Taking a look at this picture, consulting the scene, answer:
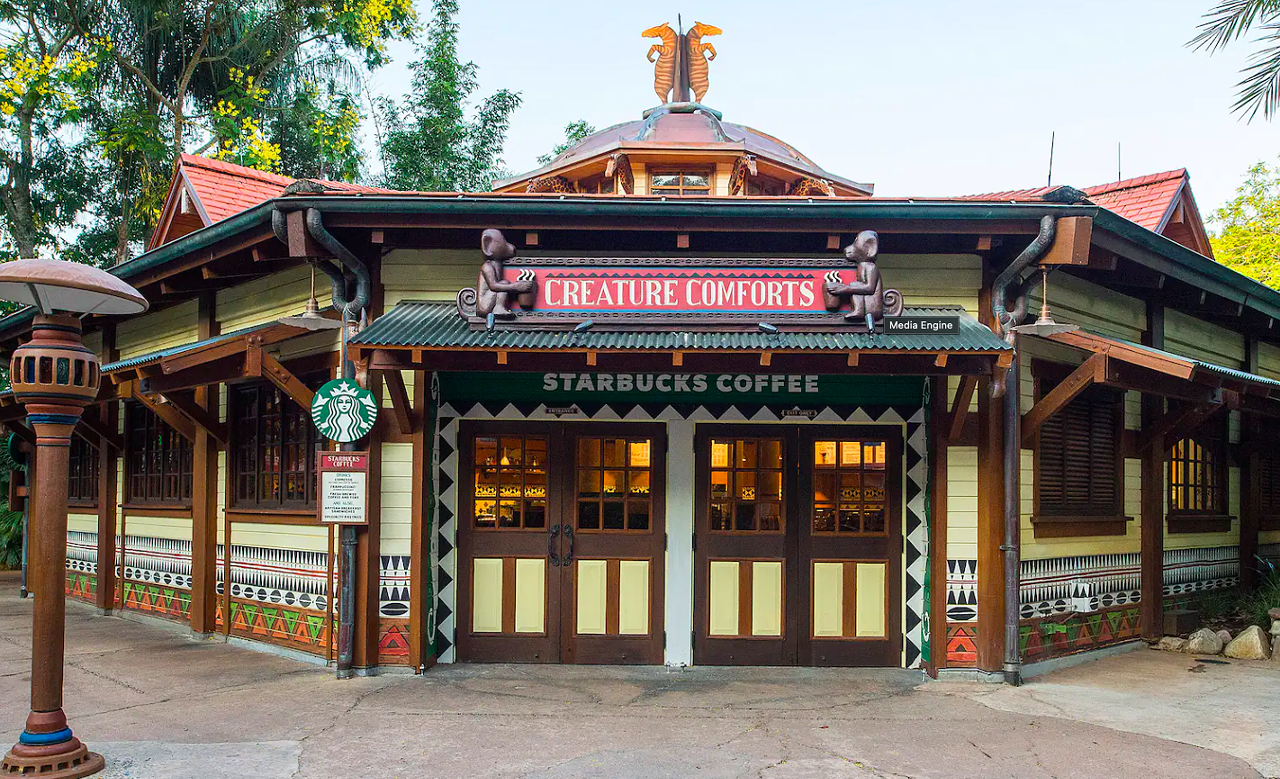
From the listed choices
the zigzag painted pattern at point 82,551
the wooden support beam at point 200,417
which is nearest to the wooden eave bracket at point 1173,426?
the wooden support beam at point 200,417

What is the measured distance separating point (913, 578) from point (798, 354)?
7.91ft

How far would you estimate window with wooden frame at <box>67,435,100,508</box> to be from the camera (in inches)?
486

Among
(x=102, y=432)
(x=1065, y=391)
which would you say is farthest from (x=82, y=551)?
(x=1065, y=391)

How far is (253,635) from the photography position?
8.93m

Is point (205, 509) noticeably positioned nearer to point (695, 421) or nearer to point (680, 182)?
point (695, 421)

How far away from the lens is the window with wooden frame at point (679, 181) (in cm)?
1375

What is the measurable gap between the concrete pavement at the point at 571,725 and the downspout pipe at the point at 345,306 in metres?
0.34

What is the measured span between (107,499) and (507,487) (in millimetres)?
6284

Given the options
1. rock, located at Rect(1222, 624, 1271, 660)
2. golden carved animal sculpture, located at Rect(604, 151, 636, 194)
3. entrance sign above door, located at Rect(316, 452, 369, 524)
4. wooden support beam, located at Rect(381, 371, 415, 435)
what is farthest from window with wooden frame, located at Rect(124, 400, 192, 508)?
rock, located at Rect(1222, 624, 1271, 660)

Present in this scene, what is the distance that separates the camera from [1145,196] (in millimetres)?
10445

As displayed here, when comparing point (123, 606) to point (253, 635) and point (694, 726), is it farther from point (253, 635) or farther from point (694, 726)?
point (694, 726)

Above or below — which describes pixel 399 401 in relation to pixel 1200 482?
above

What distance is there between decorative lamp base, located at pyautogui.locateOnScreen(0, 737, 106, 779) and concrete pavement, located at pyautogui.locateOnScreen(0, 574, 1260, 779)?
0.61 feet

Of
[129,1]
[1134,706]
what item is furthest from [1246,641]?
[129,1]
